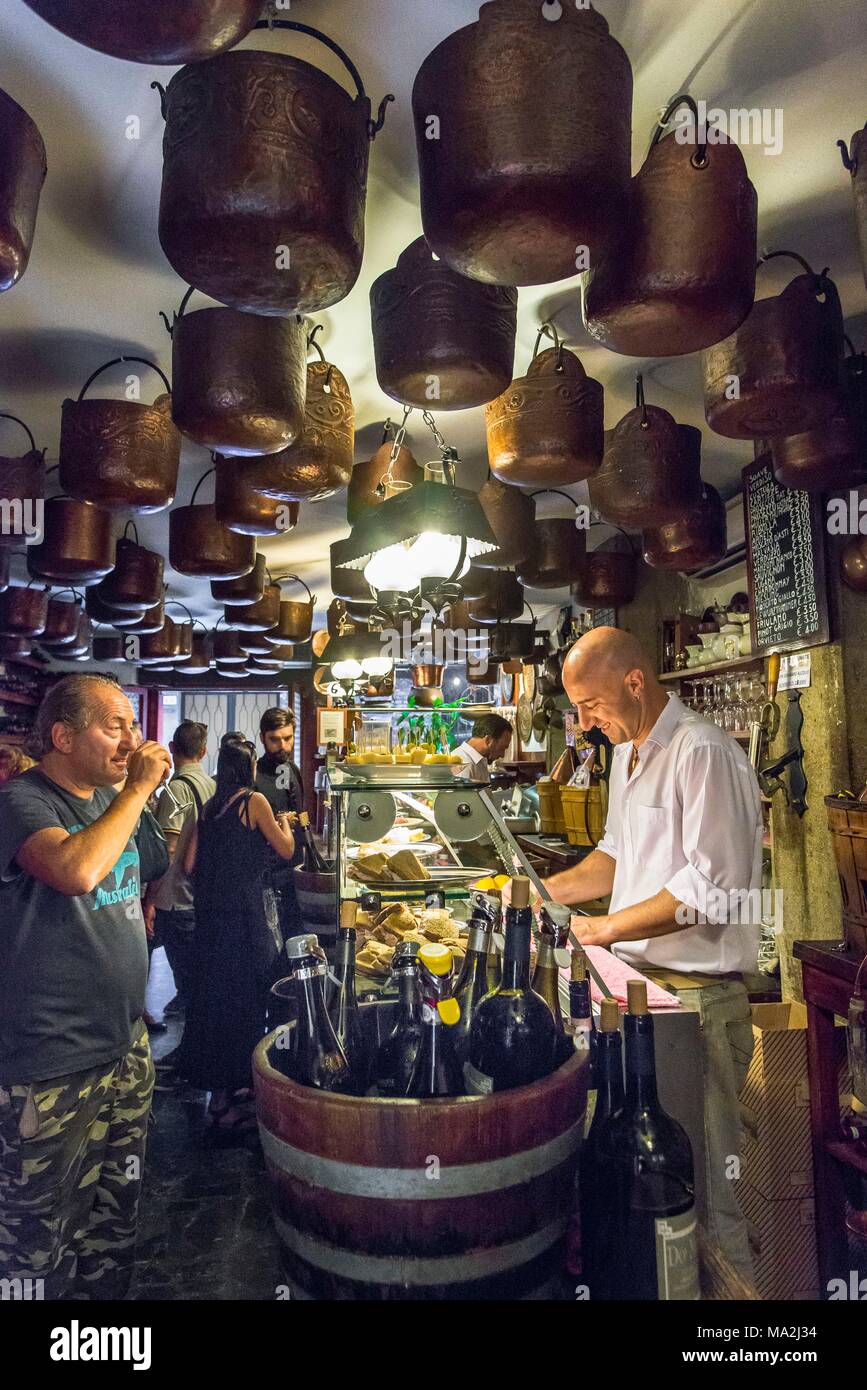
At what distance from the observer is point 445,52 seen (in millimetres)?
1415

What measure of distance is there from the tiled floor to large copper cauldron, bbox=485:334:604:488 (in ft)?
8.01

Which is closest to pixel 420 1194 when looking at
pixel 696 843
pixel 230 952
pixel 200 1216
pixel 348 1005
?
pixel 348 1005

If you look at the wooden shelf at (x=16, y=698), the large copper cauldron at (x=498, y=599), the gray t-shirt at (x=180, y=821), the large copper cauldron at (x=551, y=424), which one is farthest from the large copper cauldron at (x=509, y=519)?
the wooden shelf at (x=16, y=698)

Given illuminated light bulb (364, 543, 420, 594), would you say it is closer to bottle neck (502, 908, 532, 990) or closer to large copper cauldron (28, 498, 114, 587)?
large copper cauldron (28, 498, 114, 587)

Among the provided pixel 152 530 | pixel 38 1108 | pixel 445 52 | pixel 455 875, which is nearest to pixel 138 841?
pixel 38 1108

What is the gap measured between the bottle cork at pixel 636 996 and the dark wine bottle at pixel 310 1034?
49cm

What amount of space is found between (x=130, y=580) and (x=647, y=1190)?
3.57 metres

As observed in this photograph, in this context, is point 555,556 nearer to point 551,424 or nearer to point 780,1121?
point 551,424

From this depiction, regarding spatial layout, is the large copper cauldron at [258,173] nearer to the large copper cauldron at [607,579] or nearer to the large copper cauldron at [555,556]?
the large copper cauldron at [555,556]

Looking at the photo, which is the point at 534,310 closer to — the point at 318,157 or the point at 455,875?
the point at 318,157

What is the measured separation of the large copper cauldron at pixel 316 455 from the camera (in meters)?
2.48

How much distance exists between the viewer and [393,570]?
301cm

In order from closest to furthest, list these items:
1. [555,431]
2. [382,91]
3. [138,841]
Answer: [382,91]
[555,431]
[138,841]

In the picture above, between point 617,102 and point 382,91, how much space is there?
1.01 meters
